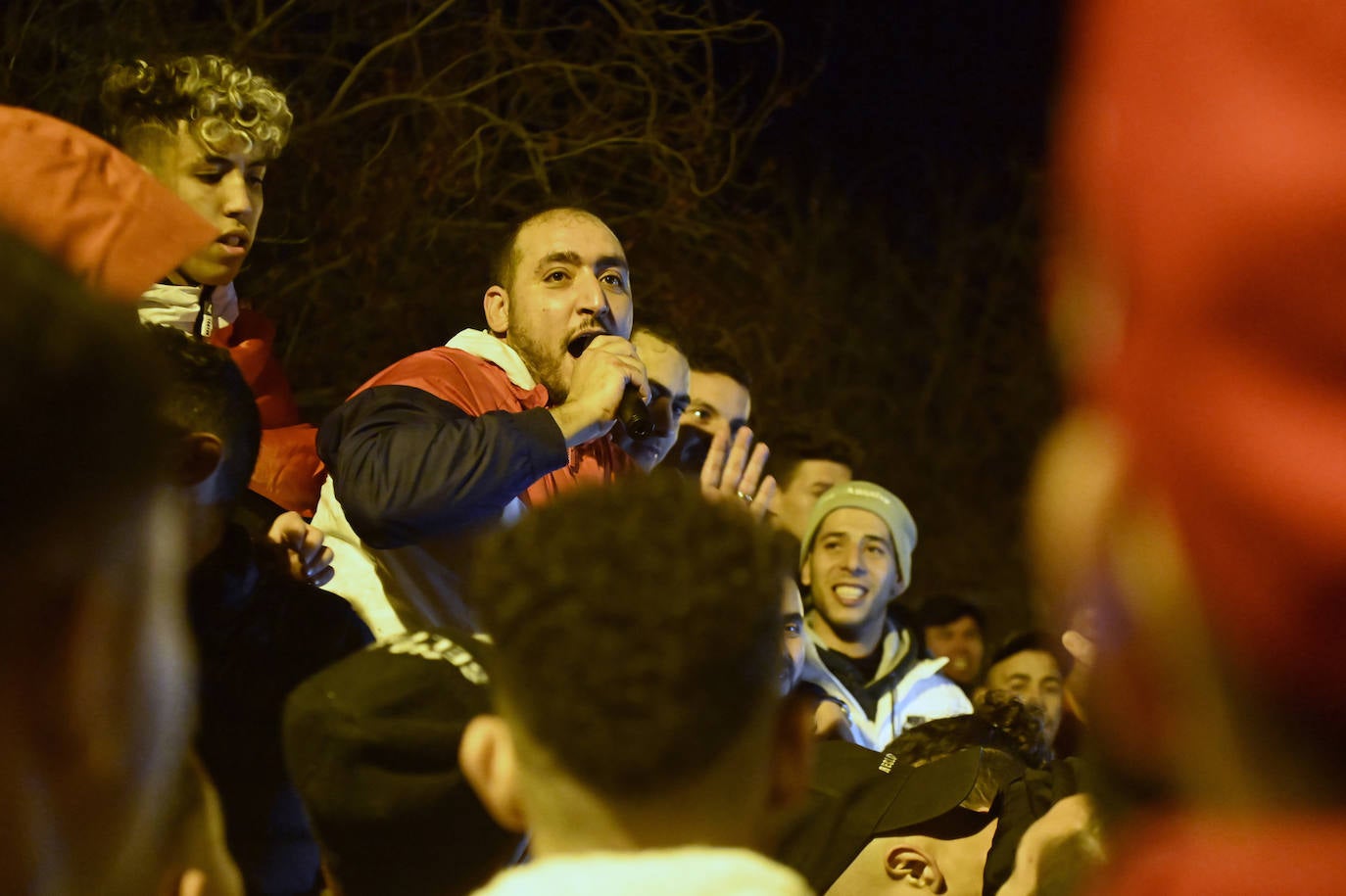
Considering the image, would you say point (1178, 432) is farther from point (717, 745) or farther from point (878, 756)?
point (878, 756)

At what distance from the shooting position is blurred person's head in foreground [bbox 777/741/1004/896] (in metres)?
2.95

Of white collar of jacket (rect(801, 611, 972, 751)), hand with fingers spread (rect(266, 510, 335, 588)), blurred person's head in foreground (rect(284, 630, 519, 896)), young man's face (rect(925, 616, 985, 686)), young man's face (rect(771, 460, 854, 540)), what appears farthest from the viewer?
young man's face (rect(925, 616, 985, 686))

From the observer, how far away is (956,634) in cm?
802

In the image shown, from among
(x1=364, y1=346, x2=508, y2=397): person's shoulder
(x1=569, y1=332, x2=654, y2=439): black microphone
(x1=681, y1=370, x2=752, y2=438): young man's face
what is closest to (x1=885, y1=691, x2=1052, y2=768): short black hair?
(x1=569, y1=332, x2=654, y2=439): black microphone

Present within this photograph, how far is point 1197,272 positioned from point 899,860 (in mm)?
2443

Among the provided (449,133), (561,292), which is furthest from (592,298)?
(449,133)

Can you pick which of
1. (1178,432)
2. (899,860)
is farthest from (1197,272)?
(899,860)

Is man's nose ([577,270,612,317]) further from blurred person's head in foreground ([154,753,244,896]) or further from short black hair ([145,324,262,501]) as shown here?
blurred person's head in foreground ([154,753,244,896])

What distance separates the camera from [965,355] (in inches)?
613

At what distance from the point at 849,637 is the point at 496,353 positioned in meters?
2.16

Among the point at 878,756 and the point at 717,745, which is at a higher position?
the point at 717,745

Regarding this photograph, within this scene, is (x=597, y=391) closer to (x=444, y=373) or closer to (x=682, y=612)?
(x=444, y=373)

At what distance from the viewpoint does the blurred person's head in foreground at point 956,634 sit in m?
7.89

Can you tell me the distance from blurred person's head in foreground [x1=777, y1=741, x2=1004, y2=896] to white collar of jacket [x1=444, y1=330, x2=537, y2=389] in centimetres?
150
